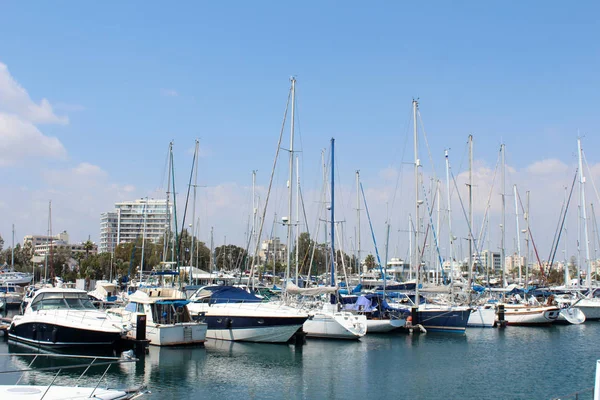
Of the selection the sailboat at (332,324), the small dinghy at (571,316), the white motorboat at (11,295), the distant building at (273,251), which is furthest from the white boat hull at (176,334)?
the small dinghy at (571,316)

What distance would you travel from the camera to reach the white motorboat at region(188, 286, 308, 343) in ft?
116

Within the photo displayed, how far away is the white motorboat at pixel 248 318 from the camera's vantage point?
35.2 m

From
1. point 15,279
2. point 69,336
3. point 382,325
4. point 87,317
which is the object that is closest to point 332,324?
point 382,325

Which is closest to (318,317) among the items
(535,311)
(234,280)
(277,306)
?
(277,306)

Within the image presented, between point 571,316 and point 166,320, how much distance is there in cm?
3857

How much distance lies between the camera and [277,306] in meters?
36.2

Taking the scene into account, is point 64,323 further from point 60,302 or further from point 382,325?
point 382,325

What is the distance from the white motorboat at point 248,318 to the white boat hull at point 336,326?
3.68m

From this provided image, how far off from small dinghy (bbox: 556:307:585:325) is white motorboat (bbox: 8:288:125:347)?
40.4 m

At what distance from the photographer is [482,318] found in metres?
48.7

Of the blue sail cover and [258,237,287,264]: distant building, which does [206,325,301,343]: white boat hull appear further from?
[258,237,287,264]: distant building

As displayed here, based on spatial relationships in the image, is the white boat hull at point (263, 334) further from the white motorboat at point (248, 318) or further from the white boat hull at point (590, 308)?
the white boat hull at point (590, 308)

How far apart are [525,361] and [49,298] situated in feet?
88.0

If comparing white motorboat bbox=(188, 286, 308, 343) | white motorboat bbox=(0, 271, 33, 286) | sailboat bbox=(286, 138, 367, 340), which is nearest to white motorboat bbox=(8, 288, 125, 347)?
white motorboat bbox=(188, 286, 308, 343)
